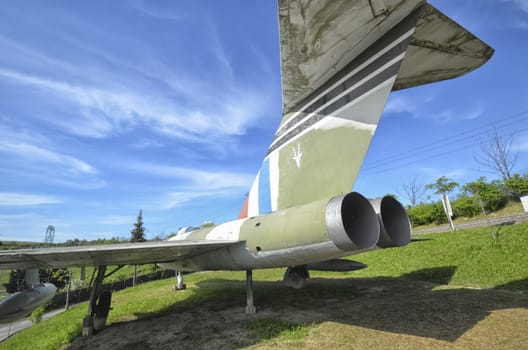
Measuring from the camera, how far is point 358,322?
484 cm

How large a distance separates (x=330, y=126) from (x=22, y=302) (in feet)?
23.4

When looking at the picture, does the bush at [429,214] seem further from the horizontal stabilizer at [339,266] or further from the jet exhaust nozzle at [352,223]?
the jet exhaust nozzle at [352,223]

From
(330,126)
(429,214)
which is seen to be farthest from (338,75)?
(429,214)

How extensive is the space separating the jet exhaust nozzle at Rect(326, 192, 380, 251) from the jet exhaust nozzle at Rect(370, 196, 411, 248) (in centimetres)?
33

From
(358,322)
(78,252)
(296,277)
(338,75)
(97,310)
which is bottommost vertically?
(358,322)

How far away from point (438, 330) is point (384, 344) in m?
1.10

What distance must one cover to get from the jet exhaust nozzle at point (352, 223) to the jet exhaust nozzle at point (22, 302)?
6.55 m

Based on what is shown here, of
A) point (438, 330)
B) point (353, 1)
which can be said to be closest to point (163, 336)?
point (438, 330)

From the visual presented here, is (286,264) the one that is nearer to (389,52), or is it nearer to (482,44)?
(389,52)

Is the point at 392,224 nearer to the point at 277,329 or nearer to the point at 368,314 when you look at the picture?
the point at 368,314

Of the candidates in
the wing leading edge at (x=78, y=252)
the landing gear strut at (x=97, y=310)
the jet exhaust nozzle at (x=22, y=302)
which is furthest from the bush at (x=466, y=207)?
the jet exhaust nozzle at (x=22, y=302)

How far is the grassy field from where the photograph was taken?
409 cm

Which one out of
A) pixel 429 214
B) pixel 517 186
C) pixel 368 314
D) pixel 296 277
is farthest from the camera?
pixel 429 214

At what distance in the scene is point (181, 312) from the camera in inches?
269
